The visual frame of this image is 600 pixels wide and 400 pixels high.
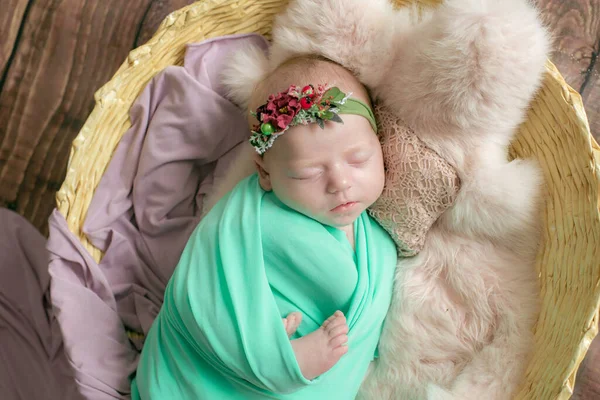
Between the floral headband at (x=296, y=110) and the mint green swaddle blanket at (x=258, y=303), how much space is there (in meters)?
0.16

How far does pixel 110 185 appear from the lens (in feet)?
4.56

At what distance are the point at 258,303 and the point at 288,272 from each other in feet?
0.43

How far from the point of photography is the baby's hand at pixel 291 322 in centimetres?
106

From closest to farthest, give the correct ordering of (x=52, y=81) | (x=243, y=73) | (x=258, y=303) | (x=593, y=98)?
1. (x=258, y=303)
2. (x=243, y=73)
3. (x=593, y=98)
4. (x=52, y=81)

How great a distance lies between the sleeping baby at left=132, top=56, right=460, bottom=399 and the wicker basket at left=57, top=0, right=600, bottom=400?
1.09ft

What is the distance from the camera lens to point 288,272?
114cm

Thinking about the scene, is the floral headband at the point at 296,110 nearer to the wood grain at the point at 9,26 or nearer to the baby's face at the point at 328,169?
the baby's face at the point at 328,169

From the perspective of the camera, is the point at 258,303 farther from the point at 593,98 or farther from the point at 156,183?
the point at 593,98

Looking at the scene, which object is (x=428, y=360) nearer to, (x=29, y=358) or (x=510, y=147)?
(x=510, y=147)

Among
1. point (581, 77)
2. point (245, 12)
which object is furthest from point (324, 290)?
point (581, 77)

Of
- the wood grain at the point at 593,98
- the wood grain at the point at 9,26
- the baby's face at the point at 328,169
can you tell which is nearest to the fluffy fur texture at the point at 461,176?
the baby's face at the point at 328,169

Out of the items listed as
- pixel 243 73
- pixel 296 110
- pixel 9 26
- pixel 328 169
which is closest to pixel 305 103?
pixel 296 110

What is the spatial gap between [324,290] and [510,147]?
0.55 m

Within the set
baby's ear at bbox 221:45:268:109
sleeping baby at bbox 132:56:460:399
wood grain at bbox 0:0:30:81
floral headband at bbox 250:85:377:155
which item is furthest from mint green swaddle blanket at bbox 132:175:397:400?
wood grain at bbox 0:0:30:81
